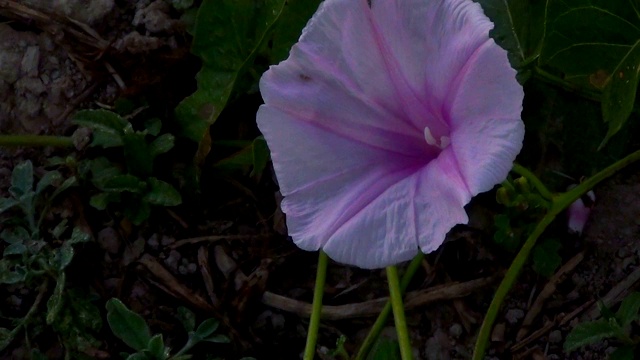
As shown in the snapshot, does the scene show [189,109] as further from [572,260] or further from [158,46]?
[572,260]

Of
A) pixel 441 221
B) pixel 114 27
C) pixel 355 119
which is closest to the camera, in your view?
pixel 441 221

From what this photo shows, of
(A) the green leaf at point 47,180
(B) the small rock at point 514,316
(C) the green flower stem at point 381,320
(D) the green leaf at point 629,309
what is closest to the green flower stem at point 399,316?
(C) the green flower stem at point 381,320

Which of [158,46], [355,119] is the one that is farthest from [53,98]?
[355,119]

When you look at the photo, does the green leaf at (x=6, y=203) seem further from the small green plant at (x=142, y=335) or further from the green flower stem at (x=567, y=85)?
the green flower stem at (x=567, y=85)

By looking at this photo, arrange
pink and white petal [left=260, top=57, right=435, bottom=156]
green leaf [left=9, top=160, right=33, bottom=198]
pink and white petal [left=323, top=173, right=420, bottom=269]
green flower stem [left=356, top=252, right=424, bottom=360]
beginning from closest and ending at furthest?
1. pink and white petal [left=323, top=173, right=420, bottom=269]
2. pink and white petal [left=260, top=57, right=435, bottom=156]
3. green flower stem [left=356, top=252, right=424, bottom=360]
4. green leaf [left=9, top=160, right=33, bottom=198]

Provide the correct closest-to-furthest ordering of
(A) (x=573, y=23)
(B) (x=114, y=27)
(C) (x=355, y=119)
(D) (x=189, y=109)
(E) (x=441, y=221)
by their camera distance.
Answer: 1. (E) (x=441, y=221)
2. (C) (x=355, y=119)
3. (A) (x=573, y=23)
4. (D) (x=189, y=109)
5. (B) (x=114, y=27)

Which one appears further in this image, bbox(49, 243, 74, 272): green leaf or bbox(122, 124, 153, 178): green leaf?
bbox(122, 124, 153, 178): green leaf

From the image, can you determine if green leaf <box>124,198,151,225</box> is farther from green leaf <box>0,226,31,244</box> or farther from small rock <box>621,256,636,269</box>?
small rock <box>621,256,636,269</box>

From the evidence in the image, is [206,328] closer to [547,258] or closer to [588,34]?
[547,258]

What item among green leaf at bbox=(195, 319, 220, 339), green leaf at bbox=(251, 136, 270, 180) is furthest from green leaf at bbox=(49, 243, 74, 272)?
green leaf at bbox=(251, 136, 270, 180)
